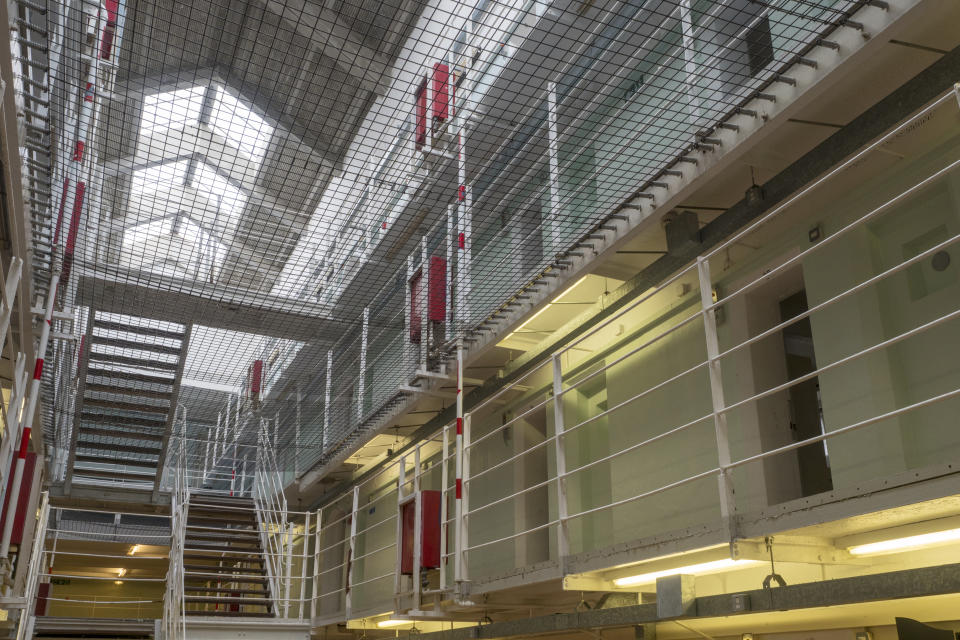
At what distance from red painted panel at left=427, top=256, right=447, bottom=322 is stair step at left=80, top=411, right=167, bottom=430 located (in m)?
3.01

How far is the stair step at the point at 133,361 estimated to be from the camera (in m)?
5.96

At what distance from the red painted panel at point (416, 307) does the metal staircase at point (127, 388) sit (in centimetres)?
162

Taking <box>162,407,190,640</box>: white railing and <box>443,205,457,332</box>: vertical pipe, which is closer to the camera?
<box>162,407,190,640</box>: white railing

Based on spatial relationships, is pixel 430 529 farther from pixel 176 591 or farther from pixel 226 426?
pixel 226 426

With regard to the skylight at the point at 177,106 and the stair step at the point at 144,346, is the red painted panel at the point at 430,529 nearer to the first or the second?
the skylight at the point at 177,106

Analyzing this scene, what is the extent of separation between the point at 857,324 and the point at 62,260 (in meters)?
3.87

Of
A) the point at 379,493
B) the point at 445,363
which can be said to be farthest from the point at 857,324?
the point at 379,493

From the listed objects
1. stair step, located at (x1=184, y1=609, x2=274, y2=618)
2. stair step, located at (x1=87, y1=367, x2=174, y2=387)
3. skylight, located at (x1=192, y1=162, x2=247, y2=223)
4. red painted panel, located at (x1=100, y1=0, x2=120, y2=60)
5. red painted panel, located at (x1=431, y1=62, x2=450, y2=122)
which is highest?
skylight, located at (x1=192, y1=162, x2=247, y2=223)

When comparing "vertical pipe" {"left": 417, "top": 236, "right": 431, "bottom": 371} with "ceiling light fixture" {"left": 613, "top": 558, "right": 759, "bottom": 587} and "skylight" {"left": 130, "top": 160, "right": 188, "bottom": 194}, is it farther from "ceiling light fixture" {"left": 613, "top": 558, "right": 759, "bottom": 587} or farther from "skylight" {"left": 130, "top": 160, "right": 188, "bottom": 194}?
"ceiling light fixture" {"left": 613, "top": 558, "right": 759, "bottom": 587}

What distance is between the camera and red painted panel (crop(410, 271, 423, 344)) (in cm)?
535

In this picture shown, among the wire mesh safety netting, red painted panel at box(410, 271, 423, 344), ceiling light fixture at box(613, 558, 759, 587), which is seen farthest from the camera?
red painted panel at box(410, 271, 423, 344)

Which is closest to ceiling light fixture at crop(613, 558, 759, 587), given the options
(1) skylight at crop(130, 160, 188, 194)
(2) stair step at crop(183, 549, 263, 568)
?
(2) stair step at crop(183, 549, 263, 568)

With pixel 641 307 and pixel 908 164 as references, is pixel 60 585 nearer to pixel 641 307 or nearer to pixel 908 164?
pixel 641 307

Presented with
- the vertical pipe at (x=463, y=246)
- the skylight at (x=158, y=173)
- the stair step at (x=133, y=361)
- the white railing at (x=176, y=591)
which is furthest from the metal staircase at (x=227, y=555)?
the skylight at (x=158, y=173)
